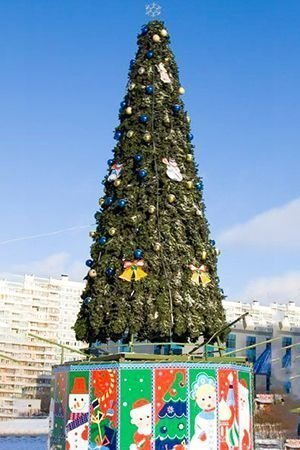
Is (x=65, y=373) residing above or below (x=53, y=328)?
below

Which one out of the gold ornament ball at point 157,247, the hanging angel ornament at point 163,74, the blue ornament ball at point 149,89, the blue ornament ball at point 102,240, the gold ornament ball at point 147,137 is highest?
the hanging angel ornament at point 163,74

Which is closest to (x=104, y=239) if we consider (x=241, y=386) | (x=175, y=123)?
(x=175, y=123)

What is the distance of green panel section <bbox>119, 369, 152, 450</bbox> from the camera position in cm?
1638

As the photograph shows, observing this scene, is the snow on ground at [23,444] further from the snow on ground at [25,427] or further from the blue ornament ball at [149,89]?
the blue ornament ball at [149,89]

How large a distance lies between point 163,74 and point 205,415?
32.2 feet

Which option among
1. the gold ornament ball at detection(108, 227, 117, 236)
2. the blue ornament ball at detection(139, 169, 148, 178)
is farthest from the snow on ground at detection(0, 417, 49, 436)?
the blue ornament ball at detection(139, 169, 148, 178)

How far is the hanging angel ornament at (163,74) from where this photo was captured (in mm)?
20156

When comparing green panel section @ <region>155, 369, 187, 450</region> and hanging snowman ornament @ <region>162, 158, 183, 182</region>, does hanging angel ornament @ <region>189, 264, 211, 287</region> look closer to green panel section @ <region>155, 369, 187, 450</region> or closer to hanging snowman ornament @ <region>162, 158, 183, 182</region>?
hanging snowman ornament @ <region>162, 158, 183, 182</region>

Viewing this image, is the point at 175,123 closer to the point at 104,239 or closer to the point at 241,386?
the point at 104,239

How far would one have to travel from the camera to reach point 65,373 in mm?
18047

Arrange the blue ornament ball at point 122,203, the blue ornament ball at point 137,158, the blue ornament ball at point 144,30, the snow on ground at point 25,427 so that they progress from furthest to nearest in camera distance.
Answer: the snow on ground at point 25,427, the blue ornament ball at point 144,30, the blue ornament ball at point 137,158, the blue ornament ball at point 122,203

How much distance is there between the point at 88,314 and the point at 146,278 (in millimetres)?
1908

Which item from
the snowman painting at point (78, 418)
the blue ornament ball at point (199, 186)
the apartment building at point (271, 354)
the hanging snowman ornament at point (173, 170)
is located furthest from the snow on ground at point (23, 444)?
the hanging snowman ornament at point (173, 170)

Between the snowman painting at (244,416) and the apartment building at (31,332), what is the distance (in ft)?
246
